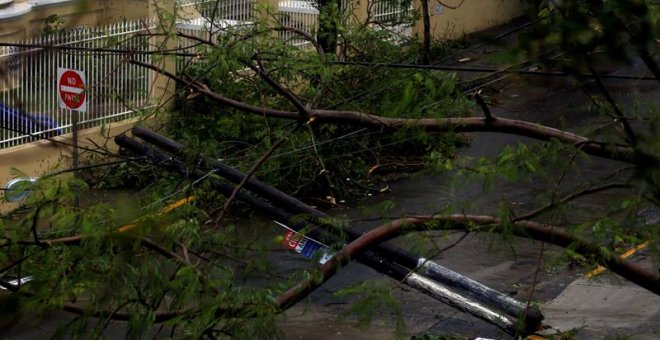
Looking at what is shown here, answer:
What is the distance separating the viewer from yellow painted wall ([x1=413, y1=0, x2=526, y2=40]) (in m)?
23.8

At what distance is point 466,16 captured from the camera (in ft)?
Result: 82.1

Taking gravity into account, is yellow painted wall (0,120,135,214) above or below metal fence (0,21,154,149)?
below

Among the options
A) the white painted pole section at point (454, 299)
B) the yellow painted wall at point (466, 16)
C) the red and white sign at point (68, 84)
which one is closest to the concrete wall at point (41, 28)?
the red and white sign at point (68, 84)

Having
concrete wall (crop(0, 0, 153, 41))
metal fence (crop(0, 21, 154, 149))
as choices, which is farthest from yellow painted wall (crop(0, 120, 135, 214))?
concrete wall (crop(0, 0, 153, 41))

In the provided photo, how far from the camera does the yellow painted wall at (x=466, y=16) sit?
23831 millimetres

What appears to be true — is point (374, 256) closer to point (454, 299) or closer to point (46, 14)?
point (454, 299)

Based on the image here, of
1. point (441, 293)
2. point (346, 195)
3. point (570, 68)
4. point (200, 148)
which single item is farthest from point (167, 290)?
point (346, 195)

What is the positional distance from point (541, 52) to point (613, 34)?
0.26 metres

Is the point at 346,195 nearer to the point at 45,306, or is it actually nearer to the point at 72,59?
the point at 72,59

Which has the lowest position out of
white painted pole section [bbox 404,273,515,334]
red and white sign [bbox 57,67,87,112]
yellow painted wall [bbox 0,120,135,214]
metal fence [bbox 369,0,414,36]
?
yellow painted wall [bbox 0,120,135,214]

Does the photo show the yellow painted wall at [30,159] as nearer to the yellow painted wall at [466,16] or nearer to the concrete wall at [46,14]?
the concrete wall at [46,14]

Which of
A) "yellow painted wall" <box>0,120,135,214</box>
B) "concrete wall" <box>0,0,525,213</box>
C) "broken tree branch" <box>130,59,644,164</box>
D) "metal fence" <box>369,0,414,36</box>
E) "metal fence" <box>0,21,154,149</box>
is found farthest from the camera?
"metal fence" <box>369,0,414,36</box>

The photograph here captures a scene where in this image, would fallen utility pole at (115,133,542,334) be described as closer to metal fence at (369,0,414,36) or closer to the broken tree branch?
the broken tree branch

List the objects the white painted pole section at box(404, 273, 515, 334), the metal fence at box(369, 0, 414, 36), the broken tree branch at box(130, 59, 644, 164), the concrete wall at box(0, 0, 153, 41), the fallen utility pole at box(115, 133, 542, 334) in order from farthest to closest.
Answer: the metal fence at box(369, 0, 414, 36) < the concrete wall at box(0, 0, 153, 41) < the white painted pole section at box(404, 273, 515, 334) < the fallen utility pole at box(115, 133, 542, 334) < the broken tree branch at box(130, 59, 644, 164)
